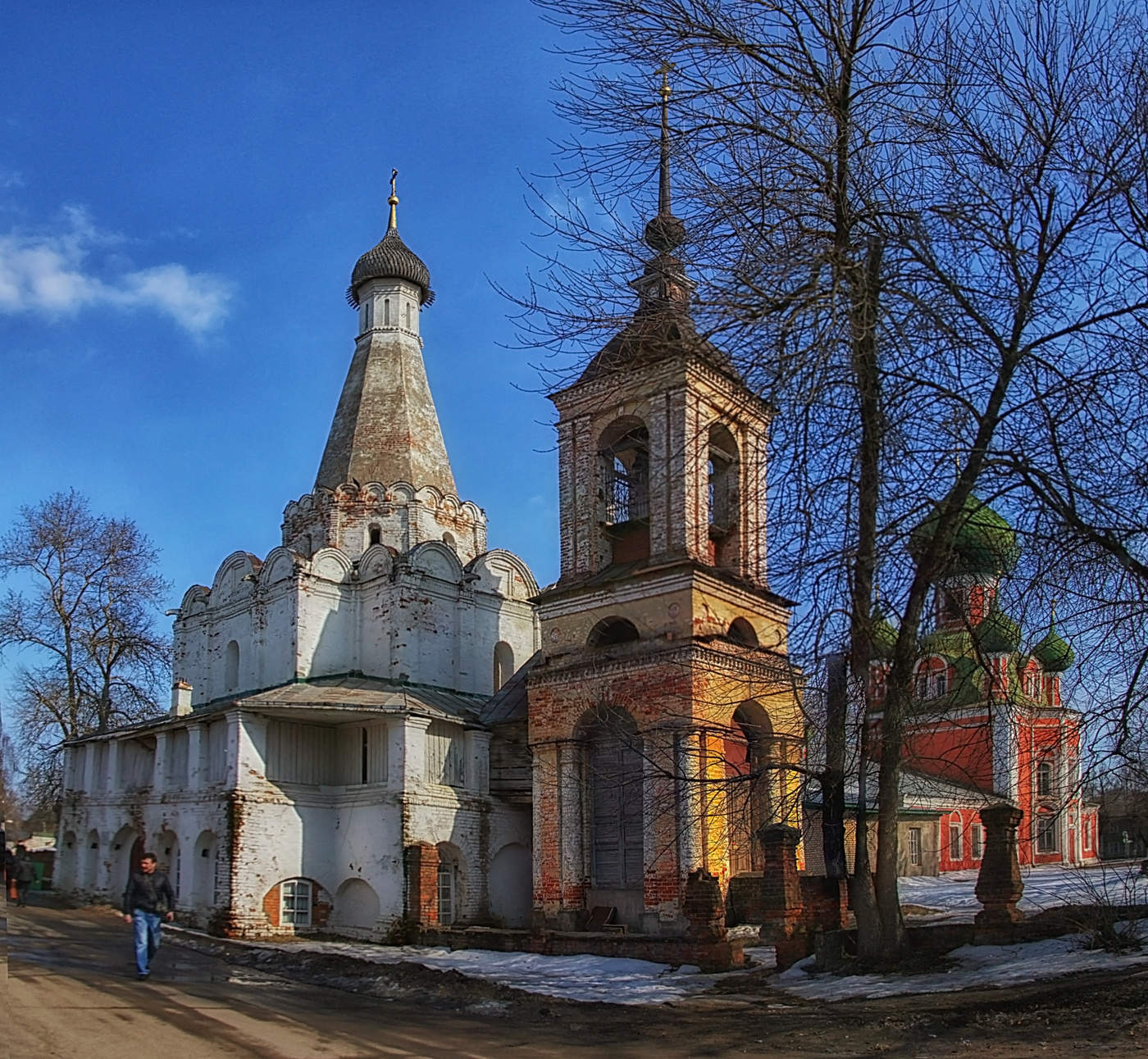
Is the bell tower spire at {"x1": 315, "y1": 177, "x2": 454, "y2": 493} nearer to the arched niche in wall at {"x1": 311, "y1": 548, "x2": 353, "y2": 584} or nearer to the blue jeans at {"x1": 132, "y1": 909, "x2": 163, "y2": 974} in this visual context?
the arched niche in wall at {"x1": 311, "y1": 548, "x2": 353, "y2": 584}

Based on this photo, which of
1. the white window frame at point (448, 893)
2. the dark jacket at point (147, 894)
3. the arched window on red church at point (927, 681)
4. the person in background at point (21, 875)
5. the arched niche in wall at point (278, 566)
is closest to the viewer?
the dark jacket at point (147, 894)

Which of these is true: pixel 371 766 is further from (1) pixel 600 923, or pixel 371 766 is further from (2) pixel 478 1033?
(2) pixel 478 1033

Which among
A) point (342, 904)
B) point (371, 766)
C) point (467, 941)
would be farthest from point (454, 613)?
point (467, 941)

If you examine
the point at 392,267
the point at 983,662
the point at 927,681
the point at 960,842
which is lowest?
the point at 960,842

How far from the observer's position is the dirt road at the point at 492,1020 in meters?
8.42

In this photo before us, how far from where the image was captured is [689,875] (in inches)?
707

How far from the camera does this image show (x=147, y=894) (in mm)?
11180

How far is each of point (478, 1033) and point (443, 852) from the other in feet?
41.5

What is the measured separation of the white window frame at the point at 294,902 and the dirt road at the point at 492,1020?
27.1 ft

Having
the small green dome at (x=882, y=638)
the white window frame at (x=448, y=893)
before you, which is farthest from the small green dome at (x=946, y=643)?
the white window frame at (x=448, y=893)

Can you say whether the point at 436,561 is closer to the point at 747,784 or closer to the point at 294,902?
the point at 294,902

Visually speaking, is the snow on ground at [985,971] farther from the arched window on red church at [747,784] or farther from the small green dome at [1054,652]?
the arched window on red church at [747,784]

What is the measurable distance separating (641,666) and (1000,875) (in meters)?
7.70

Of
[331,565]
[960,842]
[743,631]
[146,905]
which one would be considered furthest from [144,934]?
[960,842]
